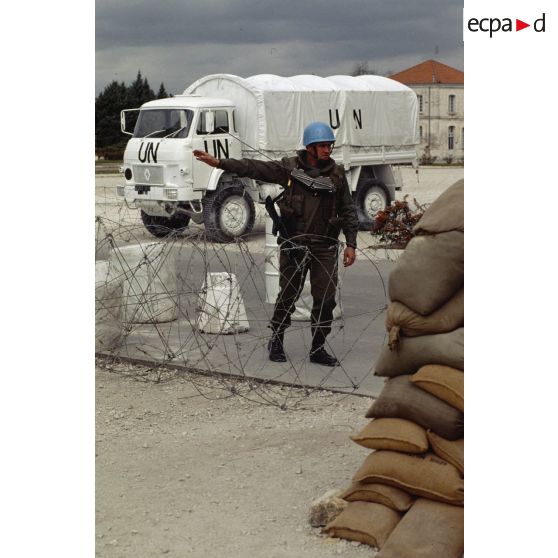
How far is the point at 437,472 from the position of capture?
14.2ft

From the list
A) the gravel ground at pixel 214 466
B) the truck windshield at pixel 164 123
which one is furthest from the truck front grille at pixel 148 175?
the gravel ground at pixel 214 466

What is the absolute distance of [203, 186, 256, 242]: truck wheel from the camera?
1759 cm

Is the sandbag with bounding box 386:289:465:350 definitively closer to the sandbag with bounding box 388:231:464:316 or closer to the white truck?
the sandbag with bounding box 388:231:464:316

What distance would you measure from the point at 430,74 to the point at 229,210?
158 feet

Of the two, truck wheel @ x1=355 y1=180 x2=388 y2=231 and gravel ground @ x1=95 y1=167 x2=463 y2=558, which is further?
truck wheel @ x1=355 y1=180 x2=388 y2=231

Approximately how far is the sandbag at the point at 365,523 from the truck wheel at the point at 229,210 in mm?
12938

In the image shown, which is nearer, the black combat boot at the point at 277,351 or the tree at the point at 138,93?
the black combat boot at the point at 277,351

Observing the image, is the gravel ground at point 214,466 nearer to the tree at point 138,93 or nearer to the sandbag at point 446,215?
the sandbag at point 446,215

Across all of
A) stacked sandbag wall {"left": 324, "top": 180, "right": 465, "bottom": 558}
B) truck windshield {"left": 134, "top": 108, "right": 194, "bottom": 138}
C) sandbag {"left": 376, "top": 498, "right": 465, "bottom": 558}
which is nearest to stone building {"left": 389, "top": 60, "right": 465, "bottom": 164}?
truck windshield {"left": 134, "top": 108, "right": 194, "bottom": 138}

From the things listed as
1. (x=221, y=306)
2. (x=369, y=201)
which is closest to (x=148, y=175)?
(x=369, y=201)

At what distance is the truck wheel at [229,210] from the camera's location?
17.6 meters

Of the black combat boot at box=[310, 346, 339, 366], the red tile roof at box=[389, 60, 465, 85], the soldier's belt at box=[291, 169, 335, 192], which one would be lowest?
the black combat boot at box=[310, 346, 339, 366]

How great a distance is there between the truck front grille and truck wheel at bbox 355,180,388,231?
4.21 m

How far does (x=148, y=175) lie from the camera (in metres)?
18.0
